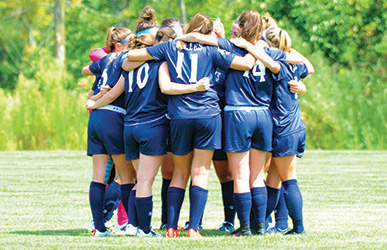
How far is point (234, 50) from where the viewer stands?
5.85 meters

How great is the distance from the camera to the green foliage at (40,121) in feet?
61.5

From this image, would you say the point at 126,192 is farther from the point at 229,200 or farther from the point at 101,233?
the point at 229,200

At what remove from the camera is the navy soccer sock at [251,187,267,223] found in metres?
5.89

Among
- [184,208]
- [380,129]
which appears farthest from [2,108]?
[184,208]

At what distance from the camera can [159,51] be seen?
5.79m

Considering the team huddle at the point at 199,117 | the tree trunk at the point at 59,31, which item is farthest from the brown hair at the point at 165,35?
the tree trunk at the point at 59,31

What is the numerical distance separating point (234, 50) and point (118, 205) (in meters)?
1.90

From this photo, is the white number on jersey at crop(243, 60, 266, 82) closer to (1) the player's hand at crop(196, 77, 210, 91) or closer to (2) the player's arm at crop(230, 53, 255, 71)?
(2) the player's arm at crop(230, 53, 255, 71)

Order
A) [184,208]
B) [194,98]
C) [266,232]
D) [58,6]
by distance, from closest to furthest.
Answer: [194,98] → [266,232] → [184,208] → [58,6]

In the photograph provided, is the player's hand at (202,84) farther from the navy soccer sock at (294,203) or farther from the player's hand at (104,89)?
the navy soccer sock at (294,203)

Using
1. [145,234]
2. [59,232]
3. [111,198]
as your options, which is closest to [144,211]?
[145,234]

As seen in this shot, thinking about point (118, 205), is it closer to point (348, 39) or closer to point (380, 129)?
point (380, 129)

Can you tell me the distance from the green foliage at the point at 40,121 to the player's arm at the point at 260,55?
529 inches

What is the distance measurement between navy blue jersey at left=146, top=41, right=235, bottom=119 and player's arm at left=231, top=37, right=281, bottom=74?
0.14 metres
